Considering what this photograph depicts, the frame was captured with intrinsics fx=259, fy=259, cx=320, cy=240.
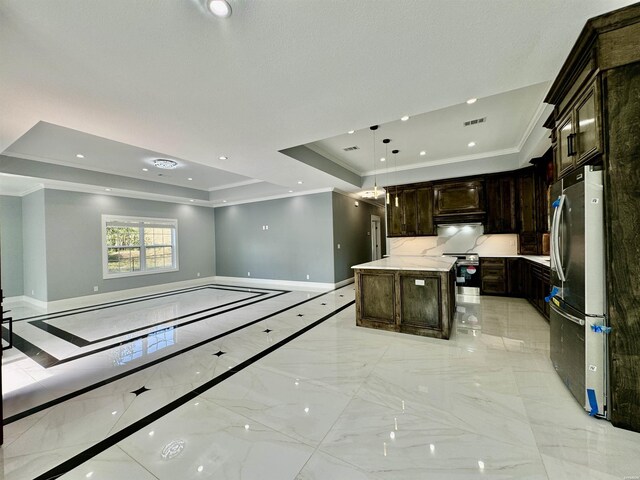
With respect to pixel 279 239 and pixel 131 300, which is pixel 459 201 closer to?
pixel 279 239

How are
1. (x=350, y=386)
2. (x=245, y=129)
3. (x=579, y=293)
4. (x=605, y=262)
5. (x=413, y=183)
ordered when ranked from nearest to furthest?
(x=605, y=262) < (x=579, y=293) < (x=350, y=386) < (x=245, y=129) < (x=413, y=183)

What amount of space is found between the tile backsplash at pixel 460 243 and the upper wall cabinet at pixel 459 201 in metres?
0.30

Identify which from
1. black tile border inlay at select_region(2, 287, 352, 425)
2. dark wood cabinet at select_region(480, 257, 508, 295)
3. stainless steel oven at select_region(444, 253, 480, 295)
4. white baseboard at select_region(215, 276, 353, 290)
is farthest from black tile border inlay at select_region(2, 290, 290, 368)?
dark wood cabinet at select_region(480, 257, 508, 295)

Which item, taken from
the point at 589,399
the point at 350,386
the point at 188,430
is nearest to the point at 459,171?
the point at 589,399

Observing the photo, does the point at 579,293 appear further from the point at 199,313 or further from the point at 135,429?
the point at 199,313

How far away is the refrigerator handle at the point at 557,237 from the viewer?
2186 mm

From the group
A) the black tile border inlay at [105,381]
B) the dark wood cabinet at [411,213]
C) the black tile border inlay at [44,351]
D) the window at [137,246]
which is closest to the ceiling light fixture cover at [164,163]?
the window at [137,246]

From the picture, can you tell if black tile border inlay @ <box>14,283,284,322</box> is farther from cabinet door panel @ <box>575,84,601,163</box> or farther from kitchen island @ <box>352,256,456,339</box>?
cabinet door panel @ <box>575,84,601,163</box>

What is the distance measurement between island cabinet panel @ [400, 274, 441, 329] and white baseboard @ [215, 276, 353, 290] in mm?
3462

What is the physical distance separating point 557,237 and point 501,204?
147 inches

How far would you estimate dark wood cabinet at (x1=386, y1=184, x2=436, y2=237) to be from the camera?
20.0 ft

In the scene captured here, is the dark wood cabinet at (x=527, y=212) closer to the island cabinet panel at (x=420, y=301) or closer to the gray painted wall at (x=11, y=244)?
the island cabinet panel at (x=420, y=301)

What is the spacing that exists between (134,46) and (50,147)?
4.07 metres

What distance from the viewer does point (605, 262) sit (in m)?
1.78
